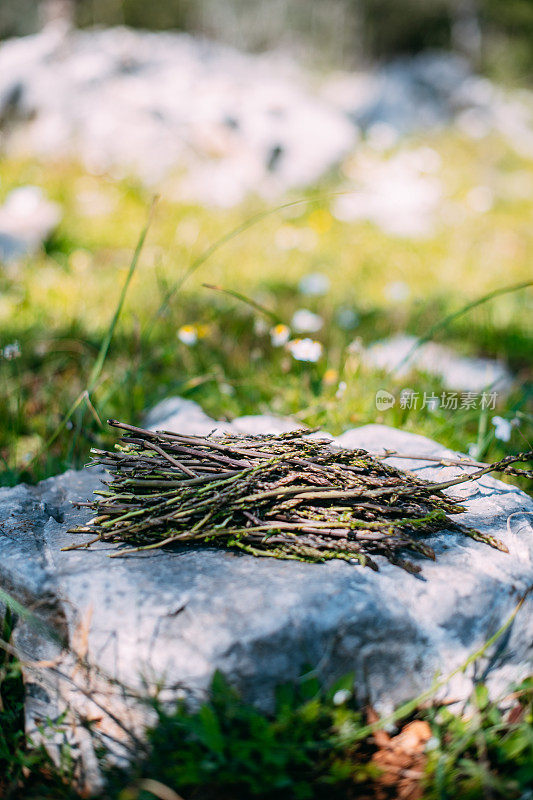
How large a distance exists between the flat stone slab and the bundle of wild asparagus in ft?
0.16

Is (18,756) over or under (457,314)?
under

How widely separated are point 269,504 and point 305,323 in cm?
180

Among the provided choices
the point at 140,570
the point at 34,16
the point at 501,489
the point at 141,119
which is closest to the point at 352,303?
the point at 501,489

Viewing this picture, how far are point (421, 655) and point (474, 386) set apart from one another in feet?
6.56

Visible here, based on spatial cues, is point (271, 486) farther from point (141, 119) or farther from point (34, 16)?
point (34, 16)

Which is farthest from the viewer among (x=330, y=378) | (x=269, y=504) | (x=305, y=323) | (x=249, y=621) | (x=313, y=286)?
(x=313, y=286)

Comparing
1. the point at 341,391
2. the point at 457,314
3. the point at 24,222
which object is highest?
the point at 457,314

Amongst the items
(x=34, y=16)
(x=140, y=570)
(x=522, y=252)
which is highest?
(x=34, y=16)

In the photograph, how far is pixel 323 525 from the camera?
154cm

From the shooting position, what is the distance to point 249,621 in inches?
52.7

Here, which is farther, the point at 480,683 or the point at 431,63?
the point at 431,63

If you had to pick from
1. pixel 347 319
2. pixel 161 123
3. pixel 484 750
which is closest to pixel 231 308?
pixel 347 319

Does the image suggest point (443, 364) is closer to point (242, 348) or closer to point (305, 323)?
point (305, 323)

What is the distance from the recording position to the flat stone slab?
1328mm
